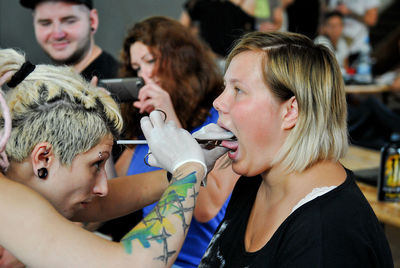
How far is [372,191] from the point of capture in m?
2.29

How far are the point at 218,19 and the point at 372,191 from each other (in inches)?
137

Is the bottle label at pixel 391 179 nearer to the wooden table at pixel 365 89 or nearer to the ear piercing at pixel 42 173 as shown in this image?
the ear piercing at pixel 42 173

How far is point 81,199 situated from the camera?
1.35 meters

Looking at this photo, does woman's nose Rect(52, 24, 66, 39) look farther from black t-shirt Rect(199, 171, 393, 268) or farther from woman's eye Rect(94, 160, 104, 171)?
black t-shirt Rect(199, 171, 393, 268)

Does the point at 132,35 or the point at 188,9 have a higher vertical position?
the point at 132,35

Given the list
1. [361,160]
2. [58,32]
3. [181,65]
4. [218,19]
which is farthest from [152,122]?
[218,19]

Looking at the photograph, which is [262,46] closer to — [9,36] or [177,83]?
[177,83]

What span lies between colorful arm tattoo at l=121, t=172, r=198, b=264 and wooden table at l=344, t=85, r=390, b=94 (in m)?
4.93

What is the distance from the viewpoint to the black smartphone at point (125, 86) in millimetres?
2115

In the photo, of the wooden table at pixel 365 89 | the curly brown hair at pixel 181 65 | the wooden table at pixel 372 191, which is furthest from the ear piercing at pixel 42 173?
the wooden table at pixel 365 89

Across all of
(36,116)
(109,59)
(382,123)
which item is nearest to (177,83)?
(109,59)

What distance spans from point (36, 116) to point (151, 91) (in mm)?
851

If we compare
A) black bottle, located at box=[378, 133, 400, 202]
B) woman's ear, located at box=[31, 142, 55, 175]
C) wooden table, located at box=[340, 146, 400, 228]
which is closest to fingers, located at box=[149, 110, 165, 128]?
woman's ear, located at box=[31, 142, 55, 175]

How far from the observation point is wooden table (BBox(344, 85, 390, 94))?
576 cm
